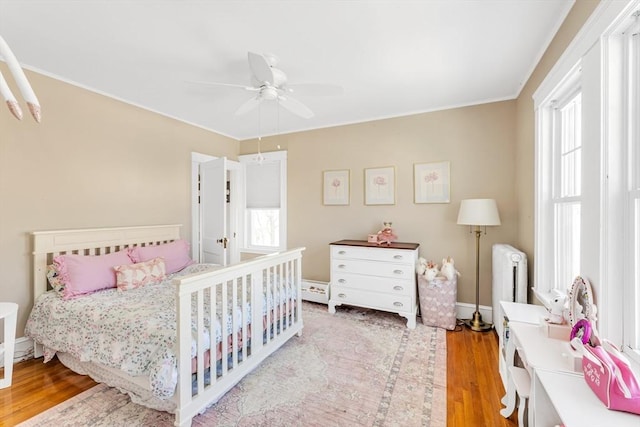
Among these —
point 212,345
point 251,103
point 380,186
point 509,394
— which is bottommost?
point 509,394

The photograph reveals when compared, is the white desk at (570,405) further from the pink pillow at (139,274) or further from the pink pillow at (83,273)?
the pink pillow at (83,273)

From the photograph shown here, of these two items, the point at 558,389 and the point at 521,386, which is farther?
the point at 521,386

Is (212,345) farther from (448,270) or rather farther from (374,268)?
(448,270)

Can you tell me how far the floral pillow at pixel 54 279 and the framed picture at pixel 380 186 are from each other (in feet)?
10.8

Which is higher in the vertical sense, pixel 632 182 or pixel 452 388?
pixel 632 182

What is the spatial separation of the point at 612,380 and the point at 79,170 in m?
3.98

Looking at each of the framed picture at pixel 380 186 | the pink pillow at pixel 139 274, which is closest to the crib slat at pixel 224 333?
the pink pillow at pixel 139 274

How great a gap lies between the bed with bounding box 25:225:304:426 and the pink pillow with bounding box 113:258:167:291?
2.6 inches

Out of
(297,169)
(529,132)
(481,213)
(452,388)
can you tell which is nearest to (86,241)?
(297,169)

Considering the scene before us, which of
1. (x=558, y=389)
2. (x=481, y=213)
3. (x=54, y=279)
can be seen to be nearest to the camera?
(x=558, y=389)

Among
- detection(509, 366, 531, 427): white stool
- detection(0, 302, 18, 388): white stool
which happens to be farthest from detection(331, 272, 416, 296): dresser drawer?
detection(0, 302, 18, 388): white stool

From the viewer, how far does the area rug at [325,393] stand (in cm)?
172

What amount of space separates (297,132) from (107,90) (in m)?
2.30

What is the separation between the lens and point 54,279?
2418 millimetres
